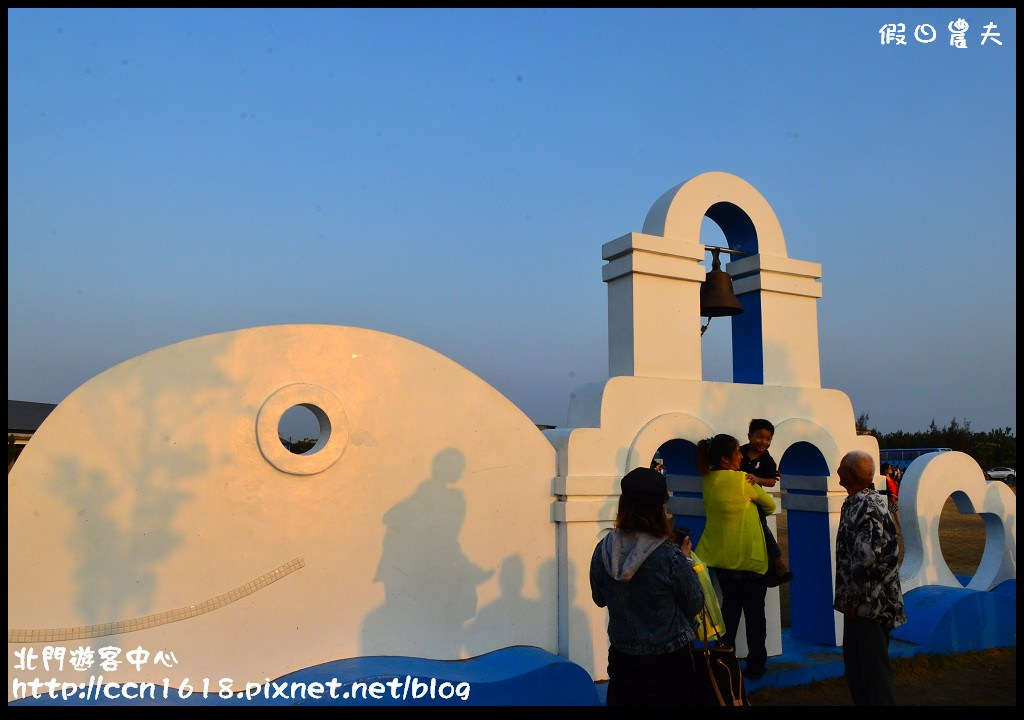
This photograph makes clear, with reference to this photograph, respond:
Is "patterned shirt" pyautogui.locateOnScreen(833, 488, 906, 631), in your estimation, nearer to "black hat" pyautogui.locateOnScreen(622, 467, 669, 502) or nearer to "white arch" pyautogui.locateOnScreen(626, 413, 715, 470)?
"black hat" pyautogui.locateOnScreen(622, 467, 669, 502)

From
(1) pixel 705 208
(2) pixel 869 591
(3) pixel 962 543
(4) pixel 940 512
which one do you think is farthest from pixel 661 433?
(3) pixel 962 543

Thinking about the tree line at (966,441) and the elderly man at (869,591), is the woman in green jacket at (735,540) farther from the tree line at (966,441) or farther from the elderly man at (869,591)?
the tree line at (966,441)

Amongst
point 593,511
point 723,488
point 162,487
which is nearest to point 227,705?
point 162,487

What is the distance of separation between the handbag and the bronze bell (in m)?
3.25

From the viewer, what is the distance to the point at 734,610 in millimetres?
5613

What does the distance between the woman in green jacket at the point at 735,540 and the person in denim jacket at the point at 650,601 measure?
2.10 metres

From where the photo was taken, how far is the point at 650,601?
3217 mm

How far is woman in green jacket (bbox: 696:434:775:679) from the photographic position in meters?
5.27

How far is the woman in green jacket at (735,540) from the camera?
17.3 feet

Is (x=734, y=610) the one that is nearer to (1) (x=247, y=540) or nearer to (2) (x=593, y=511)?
(2) (x=593, y=511)

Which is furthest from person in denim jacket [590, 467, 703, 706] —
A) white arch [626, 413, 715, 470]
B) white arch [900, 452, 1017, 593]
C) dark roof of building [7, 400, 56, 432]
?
dark roof of building [7, 400, 56, 432]

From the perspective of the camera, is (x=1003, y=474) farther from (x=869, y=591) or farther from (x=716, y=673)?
(x=716, y=673)

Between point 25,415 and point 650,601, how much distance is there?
3291 centimetres

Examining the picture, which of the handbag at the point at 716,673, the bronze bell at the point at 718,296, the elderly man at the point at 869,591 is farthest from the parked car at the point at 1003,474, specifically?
the handbag at the point at 716,673
